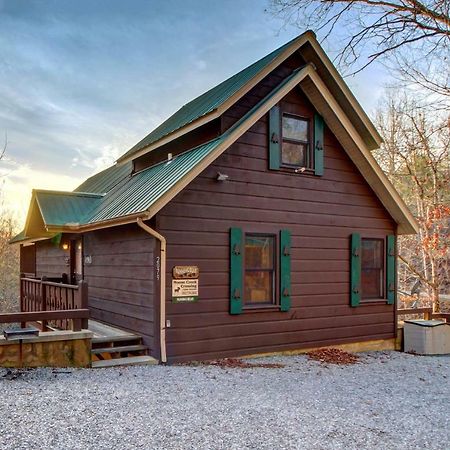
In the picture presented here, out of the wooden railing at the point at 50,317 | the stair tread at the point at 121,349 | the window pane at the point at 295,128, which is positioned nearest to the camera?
the wooden railing at the point at 50,317

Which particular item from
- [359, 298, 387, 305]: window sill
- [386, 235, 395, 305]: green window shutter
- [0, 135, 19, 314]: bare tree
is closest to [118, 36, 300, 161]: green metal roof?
[386, 235, 395, 305]: green window shutter

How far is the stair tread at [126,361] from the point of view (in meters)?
6.77

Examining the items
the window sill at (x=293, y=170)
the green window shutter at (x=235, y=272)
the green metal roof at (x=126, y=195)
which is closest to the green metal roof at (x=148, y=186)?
the green metal roof at (x=126, y=195)

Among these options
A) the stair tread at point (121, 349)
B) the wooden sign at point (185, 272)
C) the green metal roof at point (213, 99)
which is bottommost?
the stair tread at point (121, 349)

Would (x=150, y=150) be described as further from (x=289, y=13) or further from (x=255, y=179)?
(x=289, y=13)

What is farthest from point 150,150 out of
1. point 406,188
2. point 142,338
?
point 406,188

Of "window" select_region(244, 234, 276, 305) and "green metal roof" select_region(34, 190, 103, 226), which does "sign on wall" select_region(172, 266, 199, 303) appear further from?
"green metal roof" select_region(34, 190, 103, 226)

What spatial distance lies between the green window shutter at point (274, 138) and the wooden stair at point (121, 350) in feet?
12.5

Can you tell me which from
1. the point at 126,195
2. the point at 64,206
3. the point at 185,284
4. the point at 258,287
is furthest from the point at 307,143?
the point at 64,206

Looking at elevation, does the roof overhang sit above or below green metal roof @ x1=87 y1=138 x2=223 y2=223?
above

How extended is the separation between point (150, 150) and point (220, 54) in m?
4.84

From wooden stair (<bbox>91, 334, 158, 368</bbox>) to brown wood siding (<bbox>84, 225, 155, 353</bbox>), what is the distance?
0.55 ft

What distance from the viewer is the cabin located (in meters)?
7.37

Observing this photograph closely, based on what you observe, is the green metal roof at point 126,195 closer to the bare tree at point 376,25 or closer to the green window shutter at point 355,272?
the bare tree at point 376,25
